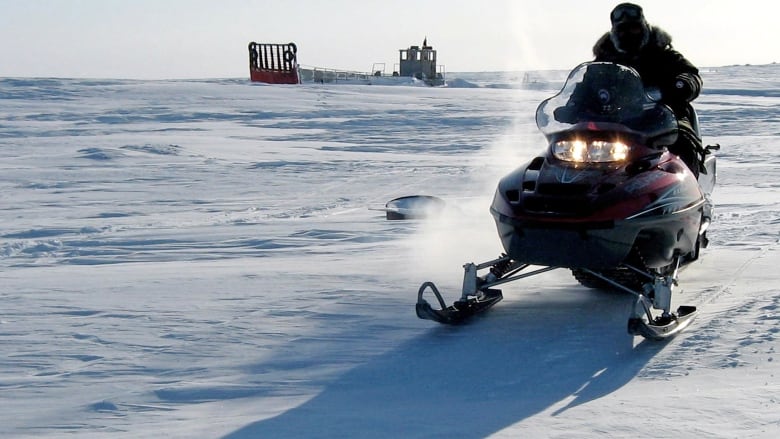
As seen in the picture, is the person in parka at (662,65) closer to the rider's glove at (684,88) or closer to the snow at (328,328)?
the rider's glove at (684,88)

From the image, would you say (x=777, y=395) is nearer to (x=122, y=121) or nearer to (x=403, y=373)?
(x=403, y=373)

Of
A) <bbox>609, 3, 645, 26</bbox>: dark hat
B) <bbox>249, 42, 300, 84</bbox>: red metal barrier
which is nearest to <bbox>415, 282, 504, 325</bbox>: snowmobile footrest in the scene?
<bbox>609, 3, 645, 26</bbox>: dark hat

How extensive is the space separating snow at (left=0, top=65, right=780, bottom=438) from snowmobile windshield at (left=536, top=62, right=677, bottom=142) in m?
0.87

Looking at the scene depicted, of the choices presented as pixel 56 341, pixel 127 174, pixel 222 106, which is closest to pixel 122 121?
pixel 222 106

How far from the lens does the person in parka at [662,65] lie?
5031mm

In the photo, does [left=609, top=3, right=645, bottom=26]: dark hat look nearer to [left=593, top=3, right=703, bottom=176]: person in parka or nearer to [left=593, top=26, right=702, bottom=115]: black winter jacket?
[left=593, top=3, right=703, bottom=176]: person in parka

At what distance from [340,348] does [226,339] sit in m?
0.49

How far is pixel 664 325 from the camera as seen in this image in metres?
4.00

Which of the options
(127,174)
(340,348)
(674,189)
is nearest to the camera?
(340,348)

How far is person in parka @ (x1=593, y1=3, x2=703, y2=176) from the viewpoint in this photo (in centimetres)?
503

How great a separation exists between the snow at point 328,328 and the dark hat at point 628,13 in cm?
142

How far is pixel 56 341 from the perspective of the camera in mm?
4027

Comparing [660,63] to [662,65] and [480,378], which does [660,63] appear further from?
[480,378]

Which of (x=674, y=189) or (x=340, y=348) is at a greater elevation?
(x=674, y=189)
